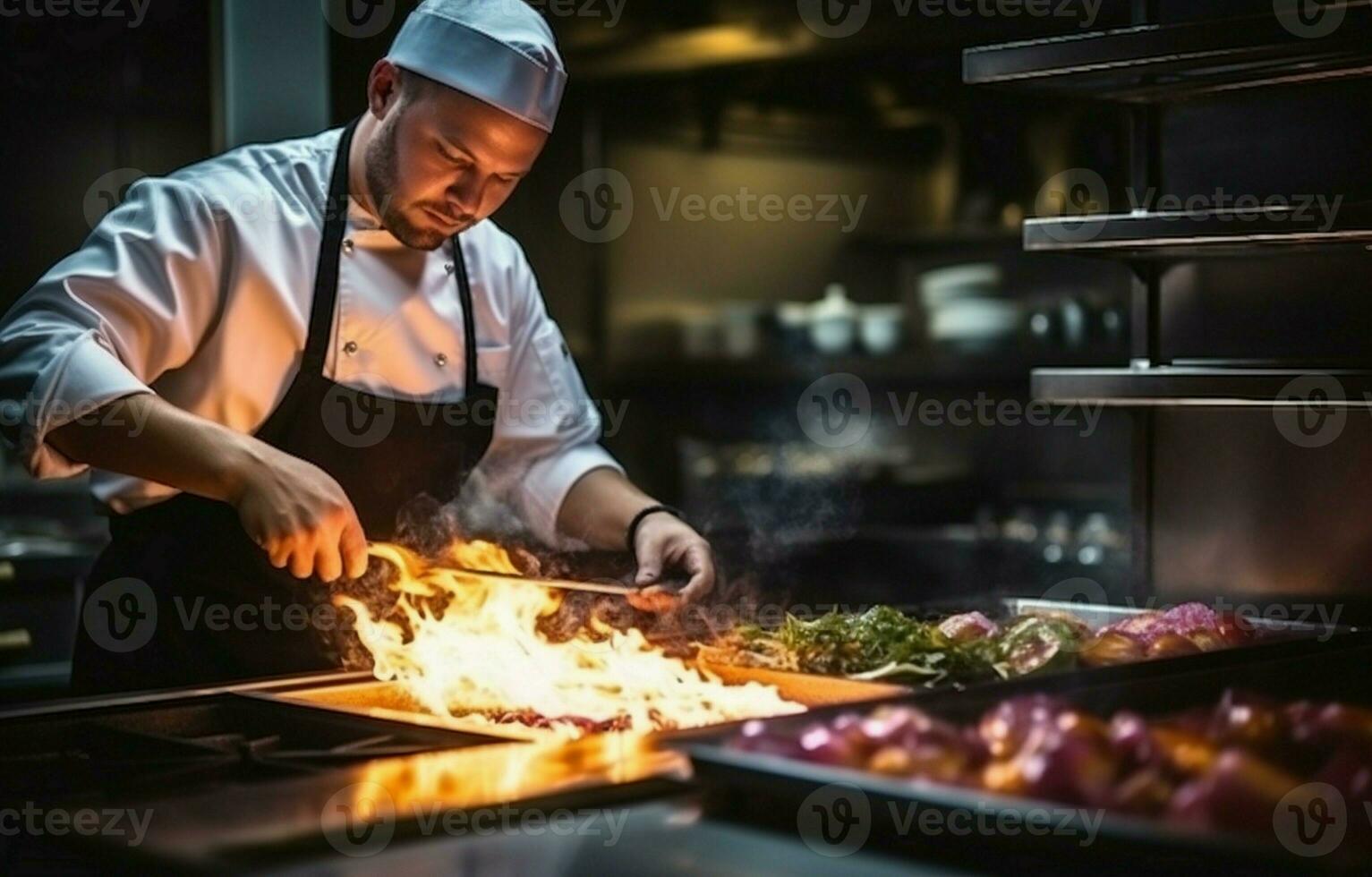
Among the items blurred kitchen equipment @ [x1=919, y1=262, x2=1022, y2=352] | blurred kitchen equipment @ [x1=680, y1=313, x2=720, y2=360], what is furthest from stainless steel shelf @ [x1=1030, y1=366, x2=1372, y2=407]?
blurred kitchen equipment @ [x1=680, y1=313, x2=720, y2=360]

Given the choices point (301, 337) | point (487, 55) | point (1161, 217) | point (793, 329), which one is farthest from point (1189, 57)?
point (793, 329)

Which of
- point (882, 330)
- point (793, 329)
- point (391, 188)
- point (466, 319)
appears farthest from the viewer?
point (793, 329)

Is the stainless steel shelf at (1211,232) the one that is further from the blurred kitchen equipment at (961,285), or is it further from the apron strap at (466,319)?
the blurred kitchen equipment at (961,285)

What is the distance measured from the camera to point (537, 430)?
3744 millimetres

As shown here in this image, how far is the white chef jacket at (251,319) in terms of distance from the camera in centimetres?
294

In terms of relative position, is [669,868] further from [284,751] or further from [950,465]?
[950,465]

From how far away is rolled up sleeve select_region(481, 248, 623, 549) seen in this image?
373cm

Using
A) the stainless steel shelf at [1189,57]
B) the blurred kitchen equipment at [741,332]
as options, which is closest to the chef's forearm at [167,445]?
the stainless steel shelf at [1189,57]

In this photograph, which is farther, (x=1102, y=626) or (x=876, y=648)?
(x=1102, y=626)

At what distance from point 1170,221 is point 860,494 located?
12.7 ft

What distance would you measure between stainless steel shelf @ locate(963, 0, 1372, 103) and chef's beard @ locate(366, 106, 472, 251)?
3.30 feet

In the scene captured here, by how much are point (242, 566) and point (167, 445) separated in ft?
1.80

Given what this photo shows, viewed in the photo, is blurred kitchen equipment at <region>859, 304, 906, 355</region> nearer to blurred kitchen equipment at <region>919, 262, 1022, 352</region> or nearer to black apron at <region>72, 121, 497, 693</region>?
blurred kitchen equipment at <region>919, 262, 1022, 352</region>

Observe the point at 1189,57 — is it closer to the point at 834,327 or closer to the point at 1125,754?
the point at 1125,754
